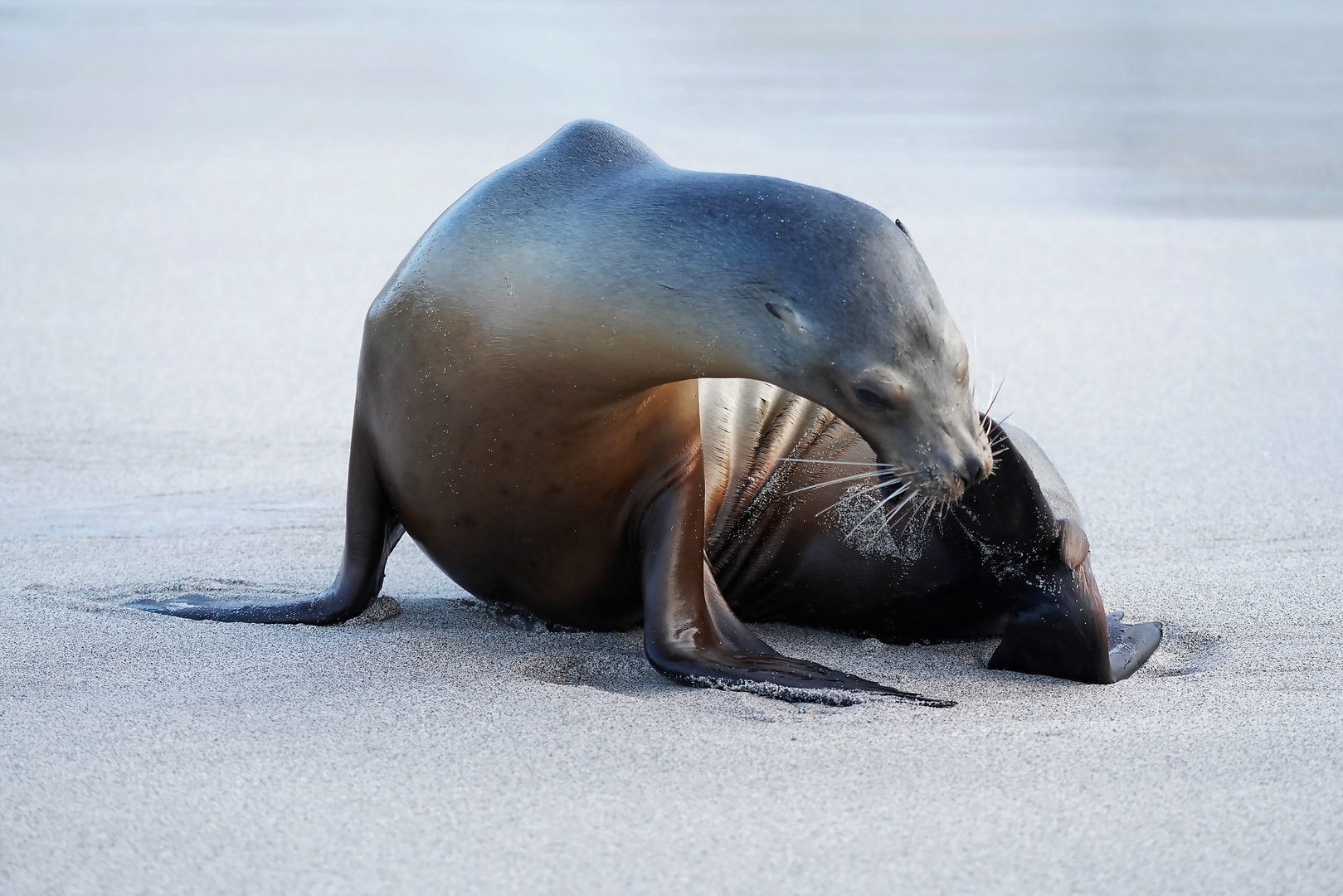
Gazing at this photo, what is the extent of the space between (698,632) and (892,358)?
2.51 ft

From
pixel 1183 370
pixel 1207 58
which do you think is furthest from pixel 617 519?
pixel 1207 58

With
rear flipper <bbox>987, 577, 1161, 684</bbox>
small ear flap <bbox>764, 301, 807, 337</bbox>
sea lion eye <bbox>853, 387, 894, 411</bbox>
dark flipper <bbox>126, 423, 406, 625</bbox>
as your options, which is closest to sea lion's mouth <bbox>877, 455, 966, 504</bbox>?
sea lion eye <bbox>853, 387, 894, 411</bbox>

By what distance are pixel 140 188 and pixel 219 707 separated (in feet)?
28.7

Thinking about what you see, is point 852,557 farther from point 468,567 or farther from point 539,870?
point 539,870

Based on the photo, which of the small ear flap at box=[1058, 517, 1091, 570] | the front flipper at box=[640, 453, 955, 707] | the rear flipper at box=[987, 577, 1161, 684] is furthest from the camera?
the small ear flap at box=[1058, 517, 1091, 570]

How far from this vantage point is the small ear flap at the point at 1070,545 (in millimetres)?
3402

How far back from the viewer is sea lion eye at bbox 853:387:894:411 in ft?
8.98

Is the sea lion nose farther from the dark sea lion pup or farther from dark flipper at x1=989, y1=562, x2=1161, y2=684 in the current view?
dark flipper at x1=989, y1=562, x2=1161, y2=684

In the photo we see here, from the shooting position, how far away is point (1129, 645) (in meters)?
3.44

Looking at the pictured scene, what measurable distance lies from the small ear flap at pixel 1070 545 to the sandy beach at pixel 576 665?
29 centimetres

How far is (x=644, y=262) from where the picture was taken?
2.91 metres

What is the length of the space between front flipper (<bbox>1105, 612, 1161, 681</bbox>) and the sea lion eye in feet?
3.03

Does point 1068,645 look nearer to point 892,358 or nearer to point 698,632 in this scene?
point 698,632

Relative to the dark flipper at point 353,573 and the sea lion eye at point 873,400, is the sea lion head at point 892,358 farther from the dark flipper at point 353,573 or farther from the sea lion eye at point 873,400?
the dark flipper at point 353,573
